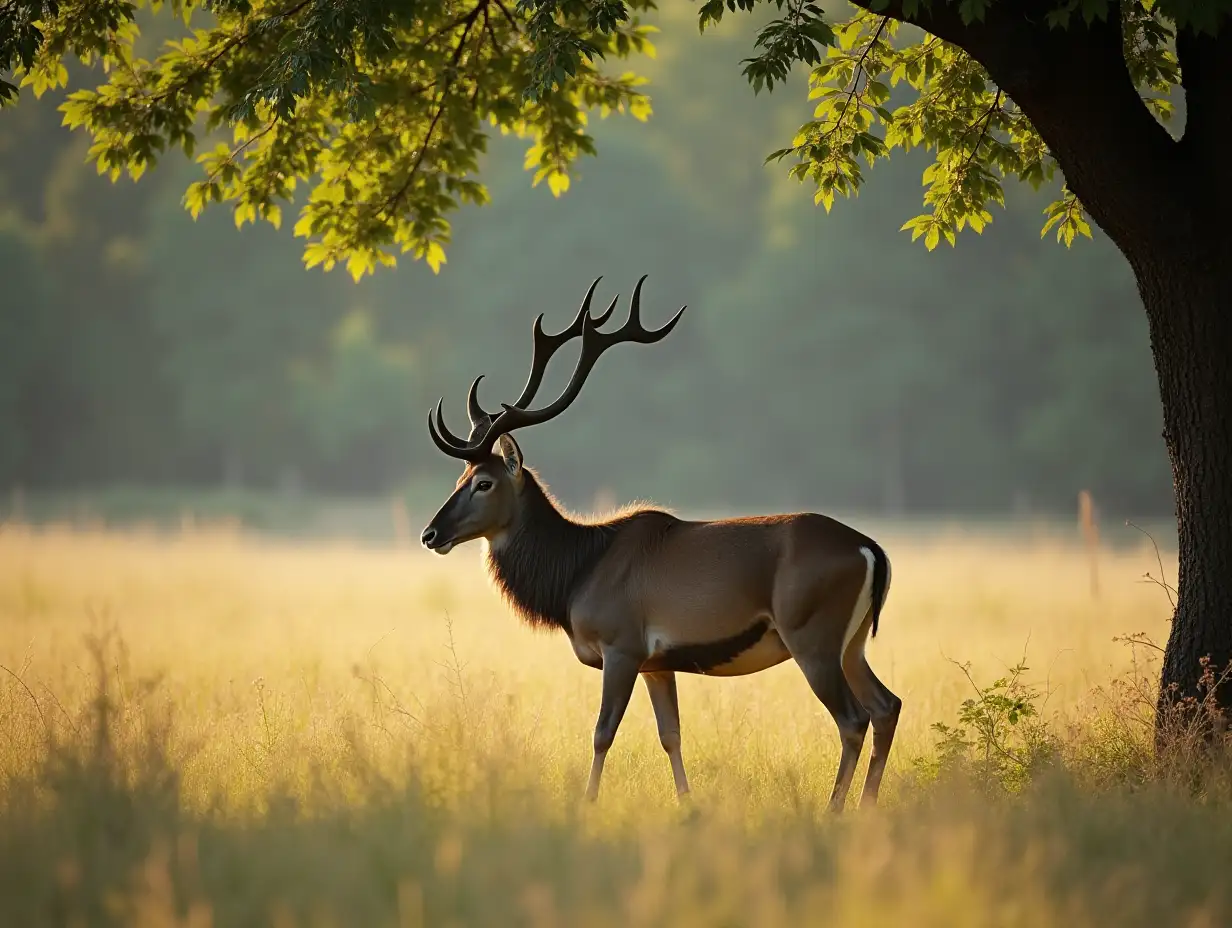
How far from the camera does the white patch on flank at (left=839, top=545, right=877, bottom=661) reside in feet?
25.4

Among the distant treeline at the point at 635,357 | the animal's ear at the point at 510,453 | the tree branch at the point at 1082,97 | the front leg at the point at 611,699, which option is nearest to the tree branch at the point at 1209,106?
the tree branch at the point at 1082,97

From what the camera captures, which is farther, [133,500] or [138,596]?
[133,500]

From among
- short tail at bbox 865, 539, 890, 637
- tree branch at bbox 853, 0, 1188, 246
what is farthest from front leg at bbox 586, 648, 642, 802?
tree branch at bbox 853, 0, 1188, 246

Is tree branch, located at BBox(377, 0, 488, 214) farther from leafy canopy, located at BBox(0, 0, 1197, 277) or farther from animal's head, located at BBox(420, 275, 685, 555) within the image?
animal's head, located at BBox(420, 275, 685, 555)

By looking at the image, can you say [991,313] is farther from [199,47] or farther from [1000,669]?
[199,47]

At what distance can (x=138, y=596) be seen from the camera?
18266 mm

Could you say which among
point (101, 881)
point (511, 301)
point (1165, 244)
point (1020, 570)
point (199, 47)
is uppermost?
point (511, 301)

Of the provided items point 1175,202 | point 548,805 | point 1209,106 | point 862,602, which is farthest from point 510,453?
point 1209,106

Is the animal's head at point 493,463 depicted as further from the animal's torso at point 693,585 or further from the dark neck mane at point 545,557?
the animal's torso at point 693,585

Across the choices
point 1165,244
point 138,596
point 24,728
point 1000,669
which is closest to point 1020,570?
point 1000,669

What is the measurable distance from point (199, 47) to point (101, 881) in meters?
6.21

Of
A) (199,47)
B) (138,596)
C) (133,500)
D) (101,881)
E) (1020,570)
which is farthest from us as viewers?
(133,500)

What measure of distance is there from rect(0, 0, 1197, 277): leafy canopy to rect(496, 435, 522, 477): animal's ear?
1887mm

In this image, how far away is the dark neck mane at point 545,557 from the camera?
8641mm
